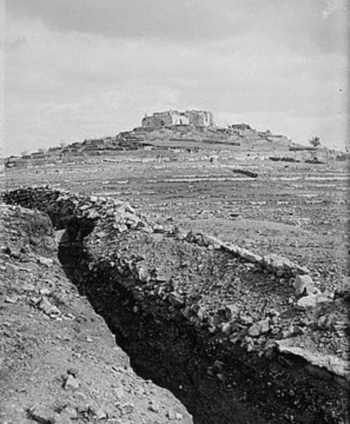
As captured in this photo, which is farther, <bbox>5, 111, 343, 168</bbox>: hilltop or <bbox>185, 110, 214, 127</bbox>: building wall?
<bbox>185, 110, 214, 127</bbox>: building wall

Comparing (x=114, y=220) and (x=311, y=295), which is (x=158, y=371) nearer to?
(x=311, y=295)

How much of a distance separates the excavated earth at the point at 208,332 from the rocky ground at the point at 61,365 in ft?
0.07

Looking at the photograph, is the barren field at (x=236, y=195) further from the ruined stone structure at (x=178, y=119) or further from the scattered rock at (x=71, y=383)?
the ruined stone structure at (x=178, y=119)

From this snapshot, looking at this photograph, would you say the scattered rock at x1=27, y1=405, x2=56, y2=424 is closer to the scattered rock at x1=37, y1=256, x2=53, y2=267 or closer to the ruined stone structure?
the scattered rock at x1=37, y1=256, x2=53, y2=267

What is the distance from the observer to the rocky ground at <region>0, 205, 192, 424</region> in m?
4.61

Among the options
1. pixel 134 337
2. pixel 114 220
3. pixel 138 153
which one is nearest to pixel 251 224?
pixel 114 220

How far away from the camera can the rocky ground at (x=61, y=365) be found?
461 centimetres

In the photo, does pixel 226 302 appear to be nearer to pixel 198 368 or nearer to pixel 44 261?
pixel 198 368

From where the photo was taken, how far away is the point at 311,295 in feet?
17.4

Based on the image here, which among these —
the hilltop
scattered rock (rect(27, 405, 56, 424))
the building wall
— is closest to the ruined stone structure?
the building wall

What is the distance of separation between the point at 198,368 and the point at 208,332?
14.0 inches

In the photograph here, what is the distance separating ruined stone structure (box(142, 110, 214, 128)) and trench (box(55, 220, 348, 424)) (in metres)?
55.4

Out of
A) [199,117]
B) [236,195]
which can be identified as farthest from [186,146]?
[199,117]

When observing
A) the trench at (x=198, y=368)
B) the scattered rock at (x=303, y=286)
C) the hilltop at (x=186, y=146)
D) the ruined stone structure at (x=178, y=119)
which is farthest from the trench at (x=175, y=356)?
the ruined stone structure at (x=178, y=119)
